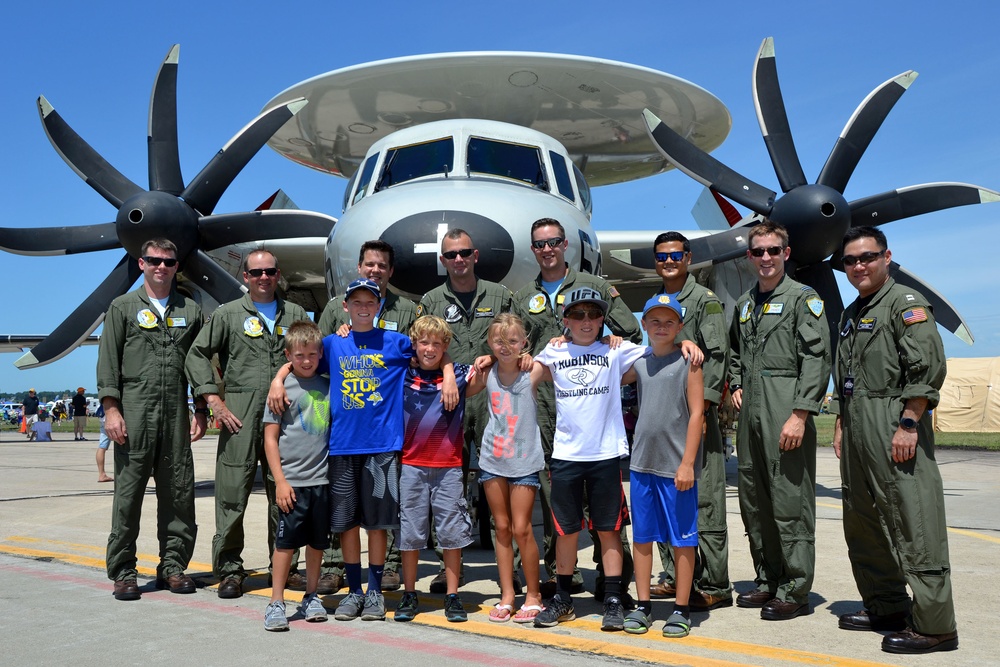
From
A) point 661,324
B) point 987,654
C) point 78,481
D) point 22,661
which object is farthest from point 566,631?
point 78,481

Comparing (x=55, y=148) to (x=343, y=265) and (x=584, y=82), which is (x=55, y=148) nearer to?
(x=343, y=265)

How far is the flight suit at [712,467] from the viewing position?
452 centimetres

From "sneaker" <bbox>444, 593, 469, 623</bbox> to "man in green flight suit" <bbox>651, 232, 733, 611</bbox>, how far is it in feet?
4.17

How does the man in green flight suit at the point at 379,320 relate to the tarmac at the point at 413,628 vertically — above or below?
above

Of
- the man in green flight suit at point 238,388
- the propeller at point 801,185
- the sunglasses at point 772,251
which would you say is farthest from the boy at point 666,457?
the propeller at point 801,185

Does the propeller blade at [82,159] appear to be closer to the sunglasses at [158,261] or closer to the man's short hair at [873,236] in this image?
the sunglasses at [158,261]

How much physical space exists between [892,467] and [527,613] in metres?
1.92

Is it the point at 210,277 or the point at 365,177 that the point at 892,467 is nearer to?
the point at 365,177

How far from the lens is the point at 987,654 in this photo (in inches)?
142

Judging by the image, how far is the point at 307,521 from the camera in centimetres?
431

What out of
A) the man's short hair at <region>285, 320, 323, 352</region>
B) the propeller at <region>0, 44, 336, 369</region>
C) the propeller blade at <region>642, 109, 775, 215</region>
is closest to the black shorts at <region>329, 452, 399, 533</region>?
the man's short hair at <region>285, 320, 323, 352</region>

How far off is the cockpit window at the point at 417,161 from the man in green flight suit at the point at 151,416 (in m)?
3.31

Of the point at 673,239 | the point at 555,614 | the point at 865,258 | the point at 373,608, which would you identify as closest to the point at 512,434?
the point at 555,614

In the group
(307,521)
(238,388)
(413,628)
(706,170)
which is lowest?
(413,628)
